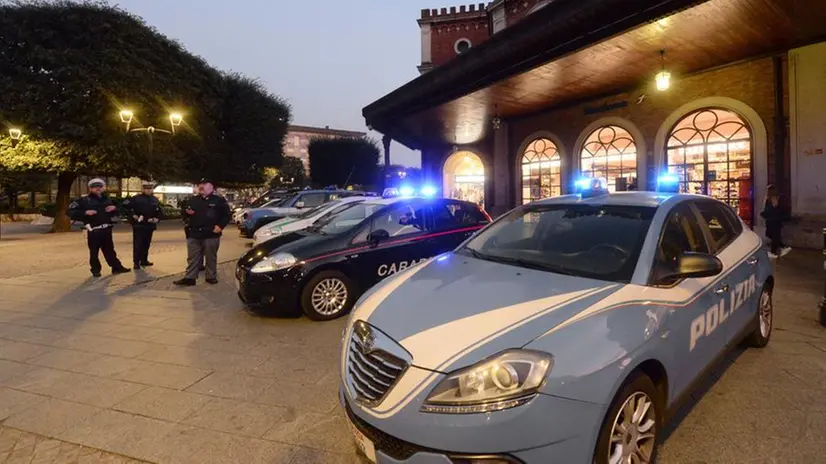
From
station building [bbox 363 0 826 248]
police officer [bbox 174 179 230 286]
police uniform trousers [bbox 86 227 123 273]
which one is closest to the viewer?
police officer [bbox 174 179 230 286]

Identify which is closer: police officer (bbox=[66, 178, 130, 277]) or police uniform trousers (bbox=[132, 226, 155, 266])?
police officer (bbox=[66, 178, 130, 277])

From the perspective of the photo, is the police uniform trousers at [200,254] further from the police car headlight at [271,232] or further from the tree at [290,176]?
the tree at [290,176]

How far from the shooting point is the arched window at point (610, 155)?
537 inches

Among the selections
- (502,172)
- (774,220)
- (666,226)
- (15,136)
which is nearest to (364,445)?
(666,226)

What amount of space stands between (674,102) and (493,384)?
1304 centimetres

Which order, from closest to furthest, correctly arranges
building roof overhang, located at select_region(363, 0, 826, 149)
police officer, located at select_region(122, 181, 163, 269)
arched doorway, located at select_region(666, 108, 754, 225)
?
1. building roof overhang, located at select_region(363, 0, 826, 149)
2. police officer, located at select_region(122, 181, 163, 269)
3. arched doorway, located at select_region(666, 108, 754, 225)

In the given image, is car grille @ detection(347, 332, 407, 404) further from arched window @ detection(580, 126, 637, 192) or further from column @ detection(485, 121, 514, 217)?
column @ detection(485, 121, 514, 217)

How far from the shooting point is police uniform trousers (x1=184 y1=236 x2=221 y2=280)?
302 inches

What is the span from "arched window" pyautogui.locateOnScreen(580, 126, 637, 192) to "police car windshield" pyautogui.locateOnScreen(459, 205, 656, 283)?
10.9 m

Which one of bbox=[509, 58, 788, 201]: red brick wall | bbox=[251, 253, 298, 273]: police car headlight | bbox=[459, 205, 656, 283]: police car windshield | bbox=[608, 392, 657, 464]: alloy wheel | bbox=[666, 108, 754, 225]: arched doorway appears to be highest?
bbox=[509, 58, 788, 201]: red brick wall

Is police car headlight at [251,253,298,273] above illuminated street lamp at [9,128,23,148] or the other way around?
the other way around

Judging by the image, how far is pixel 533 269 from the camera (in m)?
2.84

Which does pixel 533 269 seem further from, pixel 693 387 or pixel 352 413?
pixel 352 413

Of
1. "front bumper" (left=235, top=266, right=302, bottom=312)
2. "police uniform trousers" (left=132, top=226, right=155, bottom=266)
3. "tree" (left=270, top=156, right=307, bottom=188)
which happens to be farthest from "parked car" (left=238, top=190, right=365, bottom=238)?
"tree" (left=270, top=156, right=307, bottom=188)
